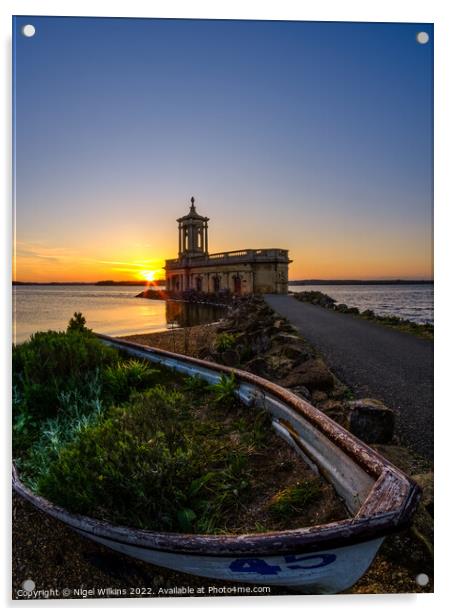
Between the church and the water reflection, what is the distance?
15.0 inches

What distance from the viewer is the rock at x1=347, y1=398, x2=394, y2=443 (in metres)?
2.48

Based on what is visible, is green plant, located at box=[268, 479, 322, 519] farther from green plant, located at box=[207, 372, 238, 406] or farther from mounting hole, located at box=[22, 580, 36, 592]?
mounting hole, located at box=[22, 580, 36, 592]

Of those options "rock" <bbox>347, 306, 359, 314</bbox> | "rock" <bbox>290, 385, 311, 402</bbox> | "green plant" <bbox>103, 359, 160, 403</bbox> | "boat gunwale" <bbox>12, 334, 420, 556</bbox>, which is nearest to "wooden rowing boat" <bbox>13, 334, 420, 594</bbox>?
"boat gunwale" <bbox>12, 334, 420, 556</bbox>

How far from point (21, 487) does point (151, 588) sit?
959 millimetres

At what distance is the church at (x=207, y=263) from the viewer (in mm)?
4039

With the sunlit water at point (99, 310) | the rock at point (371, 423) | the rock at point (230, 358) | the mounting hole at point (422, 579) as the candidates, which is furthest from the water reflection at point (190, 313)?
the mounting hole at point (422, 579)

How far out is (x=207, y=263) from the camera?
16.8ft

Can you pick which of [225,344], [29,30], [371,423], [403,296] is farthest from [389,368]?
[29,30]

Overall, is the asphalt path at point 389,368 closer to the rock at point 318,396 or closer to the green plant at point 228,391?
the rock at point 318,396

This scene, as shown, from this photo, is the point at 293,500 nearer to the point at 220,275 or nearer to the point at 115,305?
the point at 115,305

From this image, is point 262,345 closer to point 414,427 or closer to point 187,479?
point 414,427

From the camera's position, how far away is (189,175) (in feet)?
12.1

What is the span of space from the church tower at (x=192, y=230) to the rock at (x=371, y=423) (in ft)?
7.35

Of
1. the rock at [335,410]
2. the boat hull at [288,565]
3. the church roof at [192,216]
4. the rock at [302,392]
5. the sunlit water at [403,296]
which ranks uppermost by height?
the church roof at [192,216]
